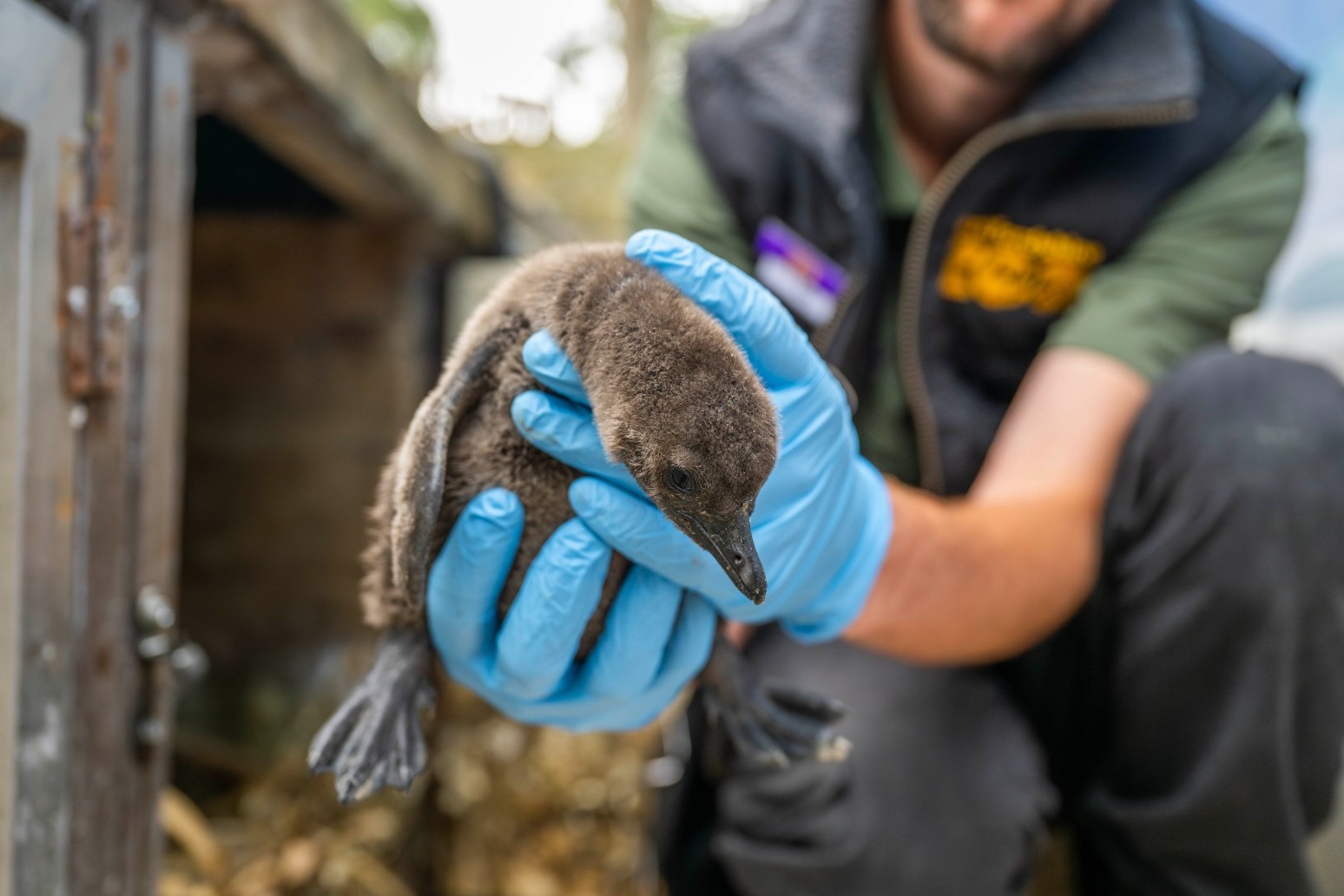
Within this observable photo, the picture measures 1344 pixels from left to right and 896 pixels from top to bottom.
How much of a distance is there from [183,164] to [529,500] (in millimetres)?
971

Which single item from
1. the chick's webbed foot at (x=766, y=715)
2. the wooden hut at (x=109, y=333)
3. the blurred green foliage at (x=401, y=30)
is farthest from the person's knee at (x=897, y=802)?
the blurred green foliage at (x=401, y=30)

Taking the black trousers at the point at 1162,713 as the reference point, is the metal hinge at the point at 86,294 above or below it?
above

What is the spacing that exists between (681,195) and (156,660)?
1541 millimetres

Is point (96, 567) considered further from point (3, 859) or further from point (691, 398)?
point (691, 398)

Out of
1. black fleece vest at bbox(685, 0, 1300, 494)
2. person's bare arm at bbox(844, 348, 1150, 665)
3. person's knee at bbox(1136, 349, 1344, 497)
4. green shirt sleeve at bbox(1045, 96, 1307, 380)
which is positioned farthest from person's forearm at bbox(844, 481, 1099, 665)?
green shirt sleeve at bbox(1045, 96, 1307, 380)

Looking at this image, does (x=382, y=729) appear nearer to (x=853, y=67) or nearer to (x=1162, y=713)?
(x=1162, y=713)

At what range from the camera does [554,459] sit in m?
1.44

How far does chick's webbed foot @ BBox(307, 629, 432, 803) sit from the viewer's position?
1363 mm

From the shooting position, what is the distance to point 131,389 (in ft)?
5.61

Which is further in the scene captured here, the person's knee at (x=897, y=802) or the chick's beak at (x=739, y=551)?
the person's knee at (x=897, y=802)

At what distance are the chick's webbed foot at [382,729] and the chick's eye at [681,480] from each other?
55 centimetres

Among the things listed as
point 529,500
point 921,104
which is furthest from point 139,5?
point 921,104

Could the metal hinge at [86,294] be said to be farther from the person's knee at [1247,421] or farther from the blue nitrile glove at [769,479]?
the person's knee at [1247,421]

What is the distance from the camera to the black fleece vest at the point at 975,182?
2320 millimetres
